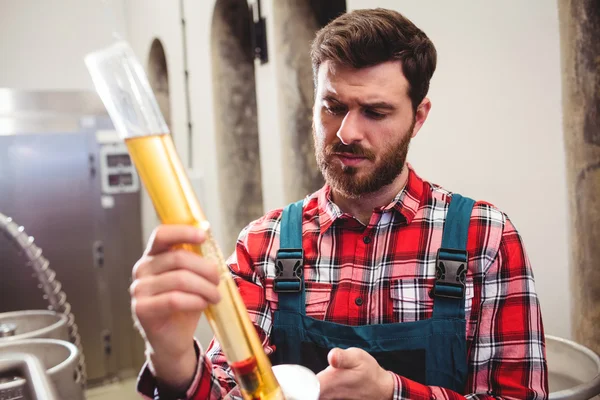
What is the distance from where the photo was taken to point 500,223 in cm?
106

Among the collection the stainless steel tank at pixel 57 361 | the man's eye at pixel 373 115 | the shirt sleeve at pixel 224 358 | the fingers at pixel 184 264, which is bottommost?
the stainless steel tank at pixel 57 361

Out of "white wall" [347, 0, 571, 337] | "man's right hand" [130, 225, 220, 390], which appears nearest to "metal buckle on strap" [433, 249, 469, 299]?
"white wall" [347, 0, 571, 337]

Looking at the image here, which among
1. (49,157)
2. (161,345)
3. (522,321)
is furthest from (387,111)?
(49,157)

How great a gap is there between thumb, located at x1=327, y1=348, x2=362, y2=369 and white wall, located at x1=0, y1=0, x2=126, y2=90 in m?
4.61

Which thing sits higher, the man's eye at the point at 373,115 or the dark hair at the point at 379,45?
the dark hair at the point at 379,45

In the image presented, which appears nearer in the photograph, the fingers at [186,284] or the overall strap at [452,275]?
the fingers at [186,284]

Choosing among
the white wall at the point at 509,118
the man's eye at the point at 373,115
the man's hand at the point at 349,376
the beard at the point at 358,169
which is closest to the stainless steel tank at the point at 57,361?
the man's hand at the point at 349,376

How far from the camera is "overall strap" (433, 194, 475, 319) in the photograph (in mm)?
1010

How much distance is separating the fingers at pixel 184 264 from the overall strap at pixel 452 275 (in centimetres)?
64

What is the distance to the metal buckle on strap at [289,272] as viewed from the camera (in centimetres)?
108

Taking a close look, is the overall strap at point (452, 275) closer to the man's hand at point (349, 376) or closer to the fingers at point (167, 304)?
the man's hand at point (349, 376)

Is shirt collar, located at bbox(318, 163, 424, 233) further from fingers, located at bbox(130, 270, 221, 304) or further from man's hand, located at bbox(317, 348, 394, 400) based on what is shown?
fingers, located at bbox(130, 270, 221, 304)

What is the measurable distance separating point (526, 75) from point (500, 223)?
20.4 inches

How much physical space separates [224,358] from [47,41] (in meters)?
4.60
